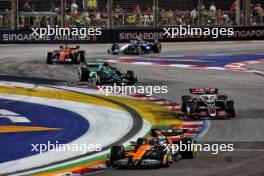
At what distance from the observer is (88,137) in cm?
1534

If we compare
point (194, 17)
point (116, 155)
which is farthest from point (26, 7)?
point (116, 155)

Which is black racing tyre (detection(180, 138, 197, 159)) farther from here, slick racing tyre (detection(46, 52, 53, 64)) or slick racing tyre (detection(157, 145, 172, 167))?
slick racing tyre (detection(46, 52, 53, 64))

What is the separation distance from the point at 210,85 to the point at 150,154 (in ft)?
40.8

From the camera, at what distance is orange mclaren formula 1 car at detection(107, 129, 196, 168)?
39.7 feet

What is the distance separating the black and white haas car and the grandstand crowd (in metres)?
24.7

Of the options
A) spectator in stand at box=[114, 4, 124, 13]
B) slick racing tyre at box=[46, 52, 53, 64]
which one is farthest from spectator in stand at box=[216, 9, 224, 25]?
slick racing tyre at box=[46, 52, 53, 64]

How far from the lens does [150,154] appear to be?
→ 12219 mm

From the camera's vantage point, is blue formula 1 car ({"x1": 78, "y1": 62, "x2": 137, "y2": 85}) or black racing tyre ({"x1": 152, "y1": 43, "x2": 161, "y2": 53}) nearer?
blue formula 1 car ({"x1": 78, "y1": 62, "x2": 137, "y2": 85})

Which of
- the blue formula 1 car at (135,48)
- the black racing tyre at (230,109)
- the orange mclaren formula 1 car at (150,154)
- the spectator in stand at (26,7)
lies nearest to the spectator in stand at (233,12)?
the blue formula 1 car at (135,48)

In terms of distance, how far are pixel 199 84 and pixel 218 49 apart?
49.5 feet

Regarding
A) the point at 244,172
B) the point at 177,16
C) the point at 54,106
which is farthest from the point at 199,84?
the point at 177,16

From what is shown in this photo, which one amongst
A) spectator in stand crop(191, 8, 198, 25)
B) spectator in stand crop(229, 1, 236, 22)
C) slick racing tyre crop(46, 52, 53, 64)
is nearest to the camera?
slick racing tyre crop(46, 52, 53, 64)

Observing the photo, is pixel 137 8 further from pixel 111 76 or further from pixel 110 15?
pixel 111 76

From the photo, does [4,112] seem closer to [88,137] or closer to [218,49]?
[88,137]
